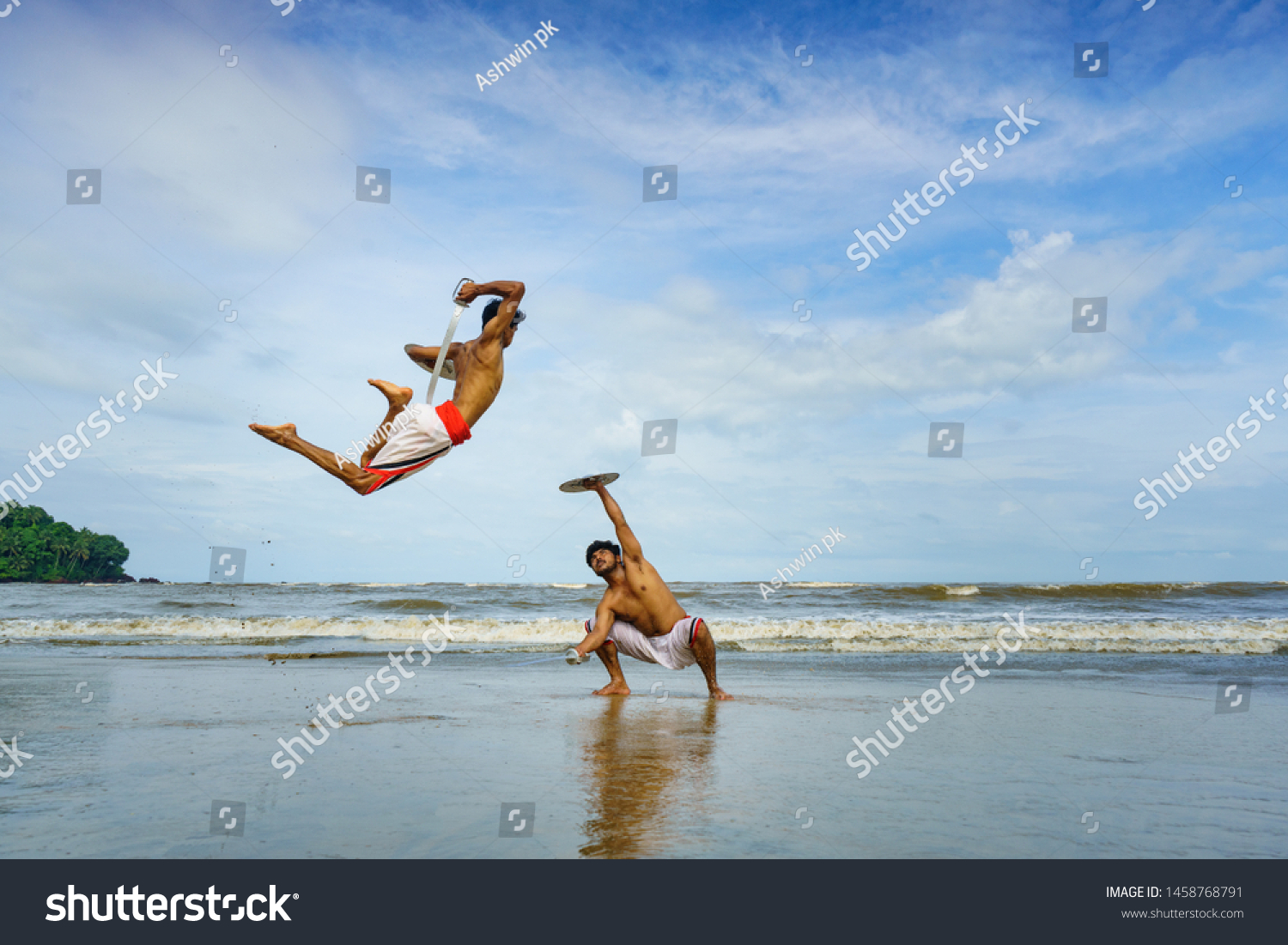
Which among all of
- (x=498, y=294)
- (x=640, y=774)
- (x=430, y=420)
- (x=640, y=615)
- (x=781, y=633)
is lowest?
(x=781, y=633)

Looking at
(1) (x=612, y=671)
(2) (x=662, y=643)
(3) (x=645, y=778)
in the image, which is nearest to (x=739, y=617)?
(1) (x=612, y=671)

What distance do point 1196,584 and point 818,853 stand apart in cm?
3711

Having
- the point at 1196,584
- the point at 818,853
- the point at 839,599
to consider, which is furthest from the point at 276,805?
the point at 1196,584

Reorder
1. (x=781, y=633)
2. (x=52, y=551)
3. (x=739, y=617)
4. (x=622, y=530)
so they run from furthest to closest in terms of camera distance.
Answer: (x=52, y=551), (x=739, y=617), (x=781, y=633), (x=622, y=530)

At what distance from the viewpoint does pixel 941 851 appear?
365 centimetres

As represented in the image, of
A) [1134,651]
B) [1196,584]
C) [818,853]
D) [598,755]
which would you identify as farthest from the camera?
[1196,584]

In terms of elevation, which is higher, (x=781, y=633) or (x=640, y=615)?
(x=640, y=615)

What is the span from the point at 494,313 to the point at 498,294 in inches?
6.4

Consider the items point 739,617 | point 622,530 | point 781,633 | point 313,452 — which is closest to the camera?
point 313,452

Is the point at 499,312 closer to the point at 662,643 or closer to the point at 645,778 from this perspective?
the point at 645,778

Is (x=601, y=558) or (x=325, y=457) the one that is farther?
(x=601, y=558)

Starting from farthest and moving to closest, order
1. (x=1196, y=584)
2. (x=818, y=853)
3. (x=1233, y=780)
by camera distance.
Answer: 1. (x=1196, y=584)
2. (x=1233, y=780)
3. (x=818, y=853)

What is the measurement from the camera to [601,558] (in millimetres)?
8688

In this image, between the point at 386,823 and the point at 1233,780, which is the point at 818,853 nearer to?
the point at 386,823
